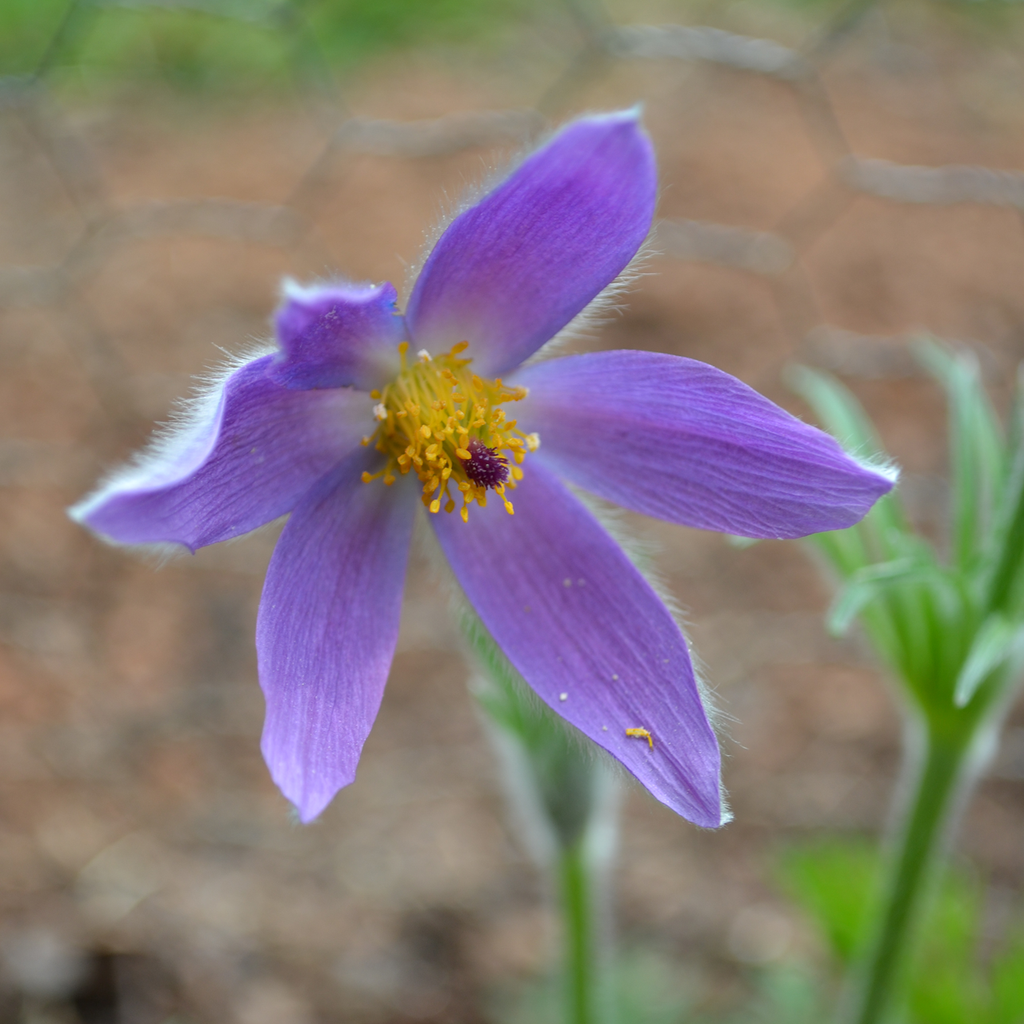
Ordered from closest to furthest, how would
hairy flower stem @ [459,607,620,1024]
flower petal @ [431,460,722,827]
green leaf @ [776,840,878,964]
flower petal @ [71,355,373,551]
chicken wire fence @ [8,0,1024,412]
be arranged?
1. flower petal @ [71,355,373,551]
2. flower petal @ [431,460,722,827]
3. hairy flower stem @ [459,607,620,1024]
4. green leaf @ [776,840,878,964]
5. chicken wire fence @ [8,0,1024,412]

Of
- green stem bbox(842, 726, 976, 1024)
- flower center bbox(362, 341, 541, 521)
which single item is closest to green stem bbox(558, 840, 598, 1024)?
green stem bbox(842, 726, 976, 1024)

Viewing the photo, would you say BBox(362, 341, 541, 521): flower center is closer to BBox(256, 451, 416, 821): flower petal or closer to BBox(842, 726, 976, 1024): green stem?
BBox(256, 451, 416, 821): flower petal

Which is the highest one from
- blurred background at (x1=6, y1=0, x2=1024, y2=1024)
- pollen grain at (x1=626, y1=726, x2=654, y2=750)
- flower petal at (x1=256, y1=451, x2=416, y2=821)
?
flower petal at (x1=256, y1=451, x2=416, y2=821)

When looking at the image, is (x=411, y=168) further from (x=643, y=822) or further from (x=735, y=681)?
(x=643, y=822)

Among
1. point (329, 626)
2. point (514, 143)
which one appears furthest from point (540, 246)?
point (514, 143)

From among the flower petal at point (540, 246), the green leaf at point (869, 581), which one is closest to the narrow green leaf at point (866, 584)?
the green leaf at point (869, 581)

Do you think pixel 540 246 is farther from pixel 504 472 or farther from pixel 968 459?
pixel 968 459

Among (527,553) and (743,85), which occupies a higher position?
(527,553)

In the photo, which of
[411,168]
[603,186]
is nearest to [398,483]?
[603,186]
